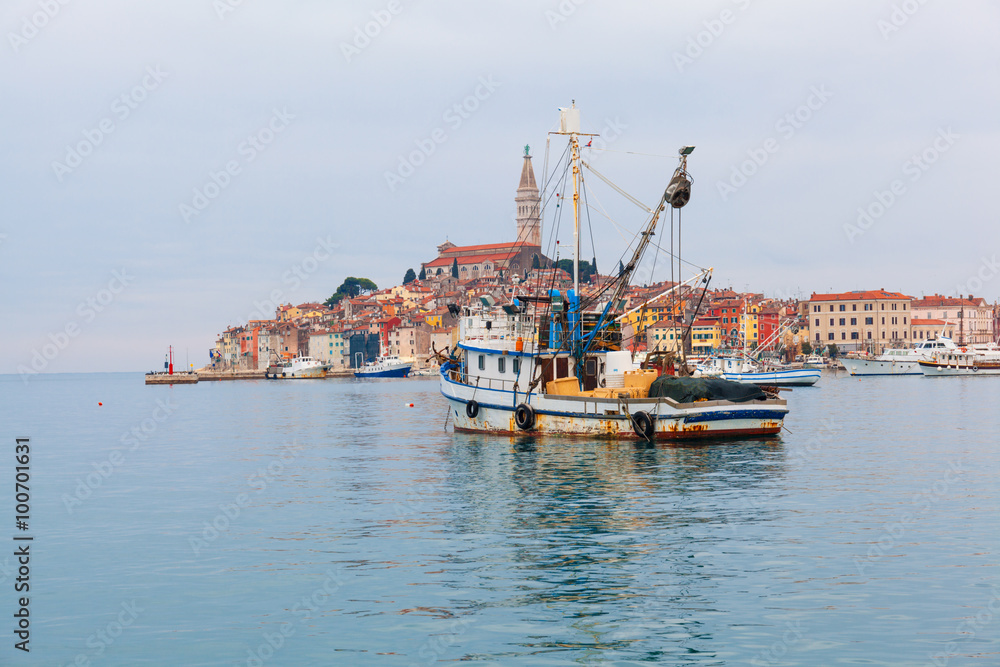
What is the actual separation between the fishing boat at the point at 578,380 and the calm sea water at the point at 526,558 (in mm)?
1537

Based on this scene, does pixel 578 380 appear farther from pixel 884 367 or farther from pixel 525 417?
pixel 884 367

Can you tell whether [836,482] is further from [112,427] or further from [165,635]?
[112,427]

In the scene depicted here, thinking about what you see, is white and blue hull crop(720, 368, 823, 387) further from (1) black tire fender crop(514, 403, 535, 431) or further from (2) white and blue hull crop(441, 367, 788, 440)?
(1) black tire fender crop(514, 403, 535, 431)

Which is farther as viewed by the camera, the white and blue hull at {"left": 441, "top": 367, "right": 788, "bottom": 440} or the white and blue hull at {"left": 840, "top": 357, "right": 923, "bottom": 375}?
the white and blue hull at {"left": 840, "top": 357, "right": 923, "bottom": 375}

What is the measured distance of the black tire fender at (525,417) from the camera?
4466cm

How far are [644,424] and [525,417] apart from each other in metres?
5.98

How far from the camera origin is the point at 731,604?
16.4 m

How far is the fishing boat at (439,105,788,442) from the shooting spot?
41375mm

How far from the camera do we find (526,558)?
65.9 feet

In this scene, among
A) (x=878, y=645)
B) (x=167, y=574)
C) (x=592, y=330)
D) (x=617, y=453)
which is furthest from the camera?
(x=592, y=330)

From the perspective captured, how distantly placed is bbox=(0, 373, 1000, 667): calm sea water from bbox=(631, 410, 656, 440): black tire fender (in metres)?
1.74

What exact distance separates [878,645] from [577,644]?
13.6 ft

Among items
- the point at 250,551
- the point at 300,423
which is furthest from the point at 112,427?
the point at 250,551

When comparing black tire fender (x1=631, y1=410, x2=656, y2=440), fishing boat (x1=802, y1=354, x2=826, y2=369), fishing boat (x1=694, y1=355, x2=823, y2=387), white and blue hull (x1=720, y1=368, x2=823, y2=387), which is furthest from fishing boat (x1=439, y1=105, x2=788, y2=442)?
fishing boat (x1=802, y1=354, x2=826, y2=369)
